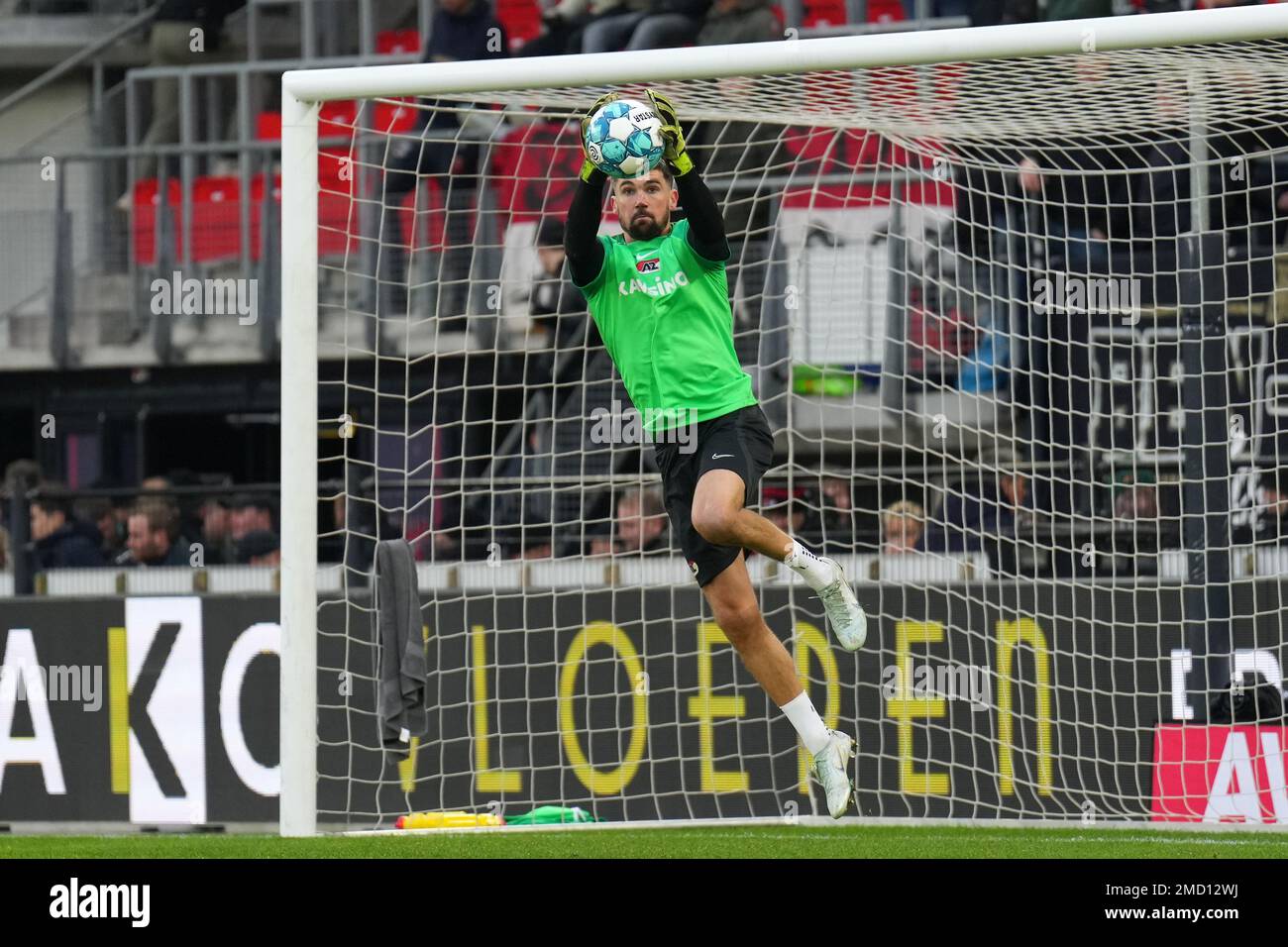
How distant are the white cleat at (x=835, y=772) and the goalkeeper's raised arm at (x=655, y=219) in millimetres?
1782

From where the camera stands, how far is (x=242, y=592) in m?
9.19

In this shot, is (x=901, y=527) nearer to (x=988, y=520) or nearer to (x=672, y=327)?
(x=988, y=520)

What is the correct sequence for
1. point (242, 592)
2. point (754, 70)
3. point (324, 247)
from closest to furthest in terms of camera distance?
point (754, 70)
point (242, 592)
point (324, 247)

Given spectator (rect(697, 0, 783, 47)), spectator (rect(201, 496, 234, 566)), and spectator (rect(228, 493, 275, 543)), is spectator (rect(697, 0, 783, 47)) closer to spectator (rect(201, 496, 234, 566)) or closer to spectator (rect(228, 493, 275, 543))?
spectator (rect(228, 493, 275, 543))

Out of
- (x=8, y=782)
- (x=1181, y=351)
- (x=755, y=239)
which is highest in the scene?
(x=755, y=239)

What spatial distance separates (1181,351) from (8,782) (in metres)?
6.04

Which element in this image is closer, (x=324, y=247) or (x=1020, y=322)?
(x=1020, y=322)

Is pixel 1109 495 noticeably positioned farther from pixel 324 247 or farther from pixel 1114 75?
pixel 324 247

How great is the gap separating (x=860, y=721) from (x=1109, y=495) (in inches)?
64.2

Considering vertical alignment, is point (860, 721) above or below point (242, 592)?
below

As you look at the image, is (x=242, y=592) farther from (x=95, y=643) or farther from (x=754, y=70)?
(x=754, y=70)

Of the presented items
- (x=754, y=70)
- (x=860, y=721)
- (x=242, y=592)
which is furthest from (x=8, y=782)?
(x=754, y=70)

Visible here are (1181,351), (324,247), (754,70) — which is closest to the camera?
(754,70)

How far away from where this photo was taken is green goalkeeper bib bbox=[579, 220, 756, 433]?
6711mm
